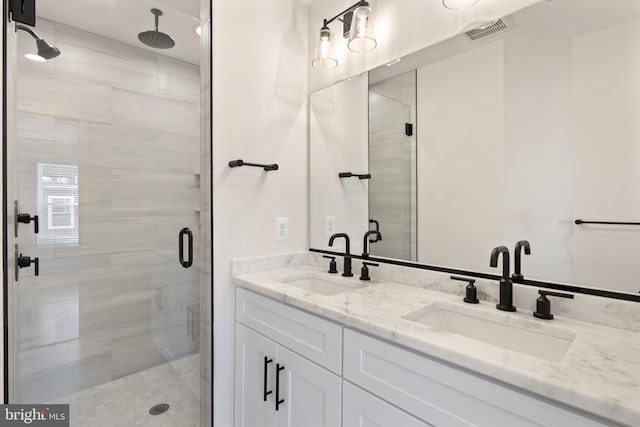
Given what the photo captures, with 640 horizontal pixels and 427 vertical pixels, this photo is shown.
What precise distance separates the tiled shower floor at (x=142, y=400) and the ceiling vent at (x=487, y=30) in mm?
2385

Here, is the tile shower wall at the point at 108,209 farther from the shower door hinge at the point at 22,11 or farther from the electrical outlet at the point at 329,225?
the electrical outlet at the point at 329,225

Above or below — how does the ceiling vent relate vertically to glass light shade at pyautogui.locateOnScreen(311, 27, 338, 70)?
below

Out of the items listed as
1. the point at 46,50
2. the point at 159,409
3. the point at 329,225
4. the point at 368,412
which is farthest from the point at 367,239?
the point at 46,50

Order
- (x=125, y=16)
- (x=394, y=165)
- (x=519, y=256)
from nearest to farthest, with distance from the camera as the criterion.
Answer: (x=519, y=256) < (x=394, y=165) < (x=125, y=16)

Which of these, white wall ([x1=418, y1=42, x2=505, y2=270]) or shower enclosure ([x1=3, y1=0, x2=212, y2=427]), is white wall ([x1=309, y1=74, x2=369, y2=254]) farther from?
shower enclosure ([x1=3, y1=0, x2=212, y2=427])

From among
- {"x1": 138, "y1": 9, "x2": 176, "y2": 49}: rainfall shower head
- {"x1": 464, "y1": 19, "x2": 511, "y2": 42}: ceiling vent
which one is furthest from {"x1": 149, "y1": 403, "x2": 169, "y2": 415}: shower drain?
{"x1": 464, "y1": 19, "x2": 511, "y2": 42}: ceiling vent

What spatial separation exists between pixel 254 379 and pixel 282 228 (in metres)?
0.76

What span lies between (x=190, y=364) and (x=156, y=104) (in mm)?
2000

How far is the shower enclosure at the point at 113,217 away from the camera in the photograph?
73.8 inches

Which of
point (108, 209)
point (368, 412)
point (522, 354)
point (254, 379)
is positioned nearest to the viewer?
point (522, 354)

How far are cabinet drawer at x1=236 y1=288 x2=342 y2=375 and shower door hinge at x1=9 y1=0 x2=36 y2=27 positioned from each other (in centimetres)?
140

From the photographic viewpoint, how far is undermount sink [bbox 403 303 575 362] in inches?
35.6

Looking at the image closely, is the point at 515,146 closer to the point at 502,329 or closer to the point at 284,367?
the point at 502,329

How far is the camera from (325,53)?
1.69m
